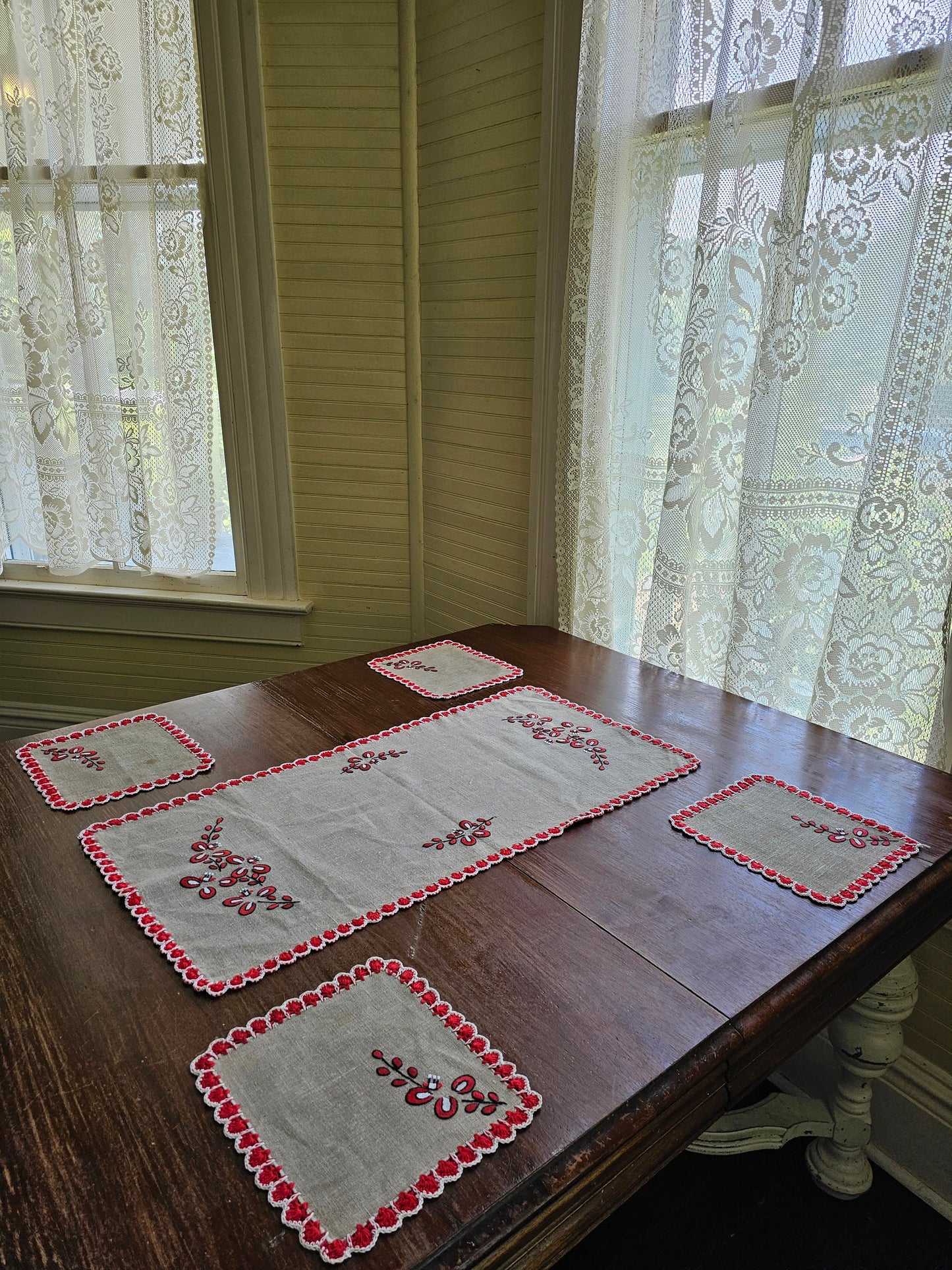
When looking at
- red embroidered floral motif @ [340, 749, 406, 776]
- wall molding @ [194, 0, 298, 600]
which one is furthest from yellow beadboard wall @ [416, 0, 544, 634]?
red embroidered floral motif @ [340, 749, 406, 776]

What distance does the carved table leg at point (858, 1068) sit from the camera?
1195 millimetres

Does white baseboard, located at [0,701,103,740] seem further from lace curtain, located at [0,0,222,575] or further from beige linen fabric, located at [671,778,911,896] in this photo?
beige linen fabric, located at [671,778,911,896]

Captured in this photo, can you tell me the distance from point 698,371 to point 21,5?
200 centimetres

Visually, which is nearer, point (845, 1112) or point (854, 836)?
point (854, 836)

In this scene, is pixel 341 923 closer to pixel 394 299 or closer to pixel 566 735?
pixel 566 735

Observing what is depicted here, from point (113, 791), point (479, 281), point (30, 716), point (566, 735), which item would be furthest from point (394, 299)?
point (30, 716)

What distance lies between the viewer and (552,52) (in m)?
1.66

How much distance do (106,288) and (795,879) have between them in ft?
7.26

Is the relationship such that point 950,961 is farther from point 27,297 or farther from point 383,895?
point 27,297

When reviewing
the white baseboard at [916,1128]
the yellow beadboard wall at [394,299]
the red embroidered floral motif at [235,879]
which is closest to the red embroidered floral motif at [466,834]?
the red embroidered floral motif at [235,879]

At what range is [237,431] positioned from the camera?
2311mm

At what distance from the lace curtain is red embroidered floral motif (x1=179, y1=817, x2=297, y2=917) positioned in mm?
1559

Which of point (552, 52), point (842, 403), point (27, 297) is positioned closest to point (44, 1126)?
point (842, 403)

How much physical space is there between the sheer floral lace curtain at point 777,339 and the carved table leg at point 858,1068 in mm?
365
